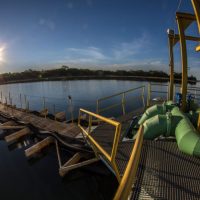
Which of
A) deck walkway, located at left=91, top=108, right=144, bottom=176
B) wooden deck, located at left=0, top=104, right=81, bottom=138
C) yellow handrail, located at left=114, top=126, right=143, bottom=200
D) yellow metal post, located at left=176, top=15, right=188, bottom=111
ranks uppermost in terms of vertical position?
yellow metal post, located at left=176, top=15, right=188, bottom=111

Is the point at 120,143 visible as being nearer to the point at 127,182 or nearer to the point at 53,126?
the point at 127,182

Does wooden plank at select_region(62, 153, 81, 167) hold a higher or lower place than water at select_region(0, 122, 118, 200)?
higher

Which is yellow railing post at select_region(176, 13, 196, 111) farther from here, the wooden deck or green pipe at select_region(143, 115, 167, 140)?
the wooden deck

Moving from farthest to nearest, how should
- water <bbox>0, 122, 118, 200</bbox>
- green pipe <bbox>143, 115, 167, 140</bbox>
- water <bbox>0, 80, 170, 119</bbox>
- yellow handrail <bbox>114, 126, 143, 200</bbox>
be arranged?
water <bbox>0, 80, 170, 119</bbox>, water <bbox>0, 122, 118, 200</bbox>, green pipe <bbox>143, 115, 167, 140</bbox>, yellow handrail <bbox>114, 126, 143, 200</bbox>

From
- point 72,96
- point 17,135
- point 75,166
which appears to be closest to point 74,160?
point 75,166

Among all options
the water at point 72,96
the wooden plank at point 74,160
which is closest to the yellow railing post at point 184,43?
the wooden plank at point 74,160

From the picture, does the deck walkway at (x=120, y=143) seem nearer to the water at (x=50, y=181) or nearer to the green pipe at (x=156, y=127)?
the green pipe at (x=156, y=127)

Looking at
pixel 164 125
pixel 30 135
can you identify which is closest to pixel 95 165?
pixel 164 125

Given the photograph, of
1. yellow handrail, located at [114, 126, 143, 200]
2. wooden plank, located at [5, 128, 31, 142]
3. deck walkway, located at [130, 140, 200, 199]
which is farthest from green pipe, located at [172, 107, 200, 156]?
wooden plank, located at [5, 128, 31, 142]

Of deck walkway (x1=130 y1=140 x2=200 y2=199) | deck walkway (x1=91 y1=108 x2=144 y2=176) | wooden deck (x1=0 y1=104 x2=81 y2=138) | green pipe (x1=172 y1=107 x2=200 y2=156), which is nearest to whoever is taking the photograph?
deck walkway (x1=130 y1=140 x2=200 y2=199)

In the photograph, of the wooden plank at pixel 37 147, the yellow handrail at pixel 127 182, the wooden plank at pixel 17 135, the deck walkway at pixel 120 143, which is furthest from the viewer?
the wooden plank at pixel 17 135

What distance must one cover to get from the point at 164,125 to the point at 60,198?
4.28m

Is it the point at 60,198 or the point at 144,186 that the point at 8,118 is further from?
the point at 144,186

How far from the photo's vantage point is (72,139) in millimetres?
7906
